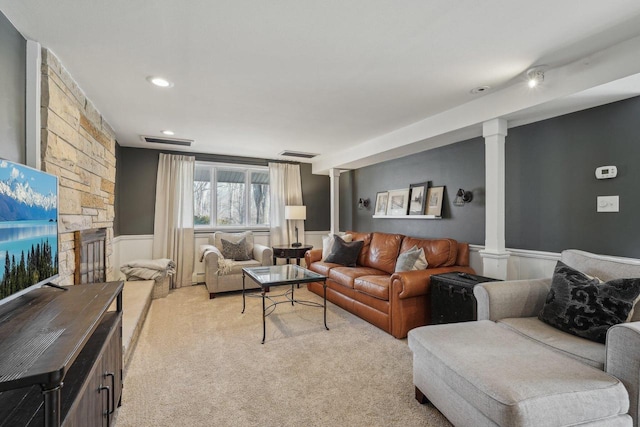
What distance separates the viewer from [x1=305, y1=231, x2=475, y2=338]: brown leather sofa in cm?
292

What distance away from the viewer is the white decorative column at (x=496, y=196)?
9.36 feet

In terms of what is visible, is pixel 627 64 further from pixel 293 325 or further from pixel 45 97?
pixel 45 97

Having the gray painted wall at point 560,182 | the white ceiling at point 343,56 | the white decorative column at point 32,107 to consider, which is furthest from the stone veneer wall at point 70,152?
the gray painted wall at point 560,182

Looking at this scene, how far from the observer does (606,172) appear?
2.43 meters

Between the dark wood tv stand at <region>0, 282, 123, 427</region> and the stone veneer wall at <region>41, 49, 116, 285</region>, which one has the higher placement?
the stone veneer wall at <region>41, 49, 116, 285</region>

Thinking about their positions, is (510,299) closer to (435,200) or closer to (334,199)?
(435,200)

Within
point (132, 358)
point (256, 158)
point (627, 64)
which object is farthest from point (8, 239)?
point (256, 158)

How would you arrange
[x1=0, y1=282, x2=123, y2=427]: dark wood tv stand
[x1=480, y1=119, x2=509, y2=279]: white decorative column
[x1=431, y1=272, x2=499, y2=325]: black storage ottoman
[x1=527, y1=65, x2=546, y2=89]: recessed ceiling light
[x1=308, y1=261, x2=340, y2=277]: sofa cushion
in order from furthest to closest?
[x1=308, y1=261, x2=340, y2=277]: sofa cushion, [x1=480, y1=119, x2=509, y2=279]: white decorative column, [x1=431, y1=272, x2=499, y2=325]: black storage ottoman, [x1=527, y1=65, x2=546, y2=89]: recessed ceiling light, [x1=0, y1=282, x2=123, y2=427]: dark wood tv stand

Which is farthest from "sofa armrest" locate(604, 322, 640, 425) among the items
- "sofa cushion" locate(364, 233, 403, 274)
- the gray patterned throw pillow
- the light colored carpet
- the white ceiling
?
the gray patterned throw pillow

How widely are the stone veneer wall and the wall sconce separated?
376 cm

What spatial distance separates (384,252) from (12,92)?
3.74 m

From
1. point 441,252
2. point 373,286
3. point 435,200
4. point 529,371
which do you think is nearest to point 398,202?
point 435,200

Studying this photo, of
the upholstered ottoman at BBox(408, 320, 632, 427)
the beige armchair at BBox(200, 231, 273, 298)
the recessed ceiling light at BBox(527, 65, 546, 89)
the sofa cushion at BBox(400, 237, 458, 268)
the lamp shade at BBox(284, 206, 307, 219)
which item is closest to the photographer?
the upholstered ottoman at BBox(408, 320, 632, 427)

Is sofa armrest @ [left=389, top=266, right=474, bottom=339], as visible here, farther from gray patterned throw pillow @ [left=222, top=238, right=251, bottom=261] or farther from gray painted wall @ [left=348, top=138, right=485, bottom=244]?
gray patterned throw pillow @ [left=222, top=238, right=251, bottom=261]
